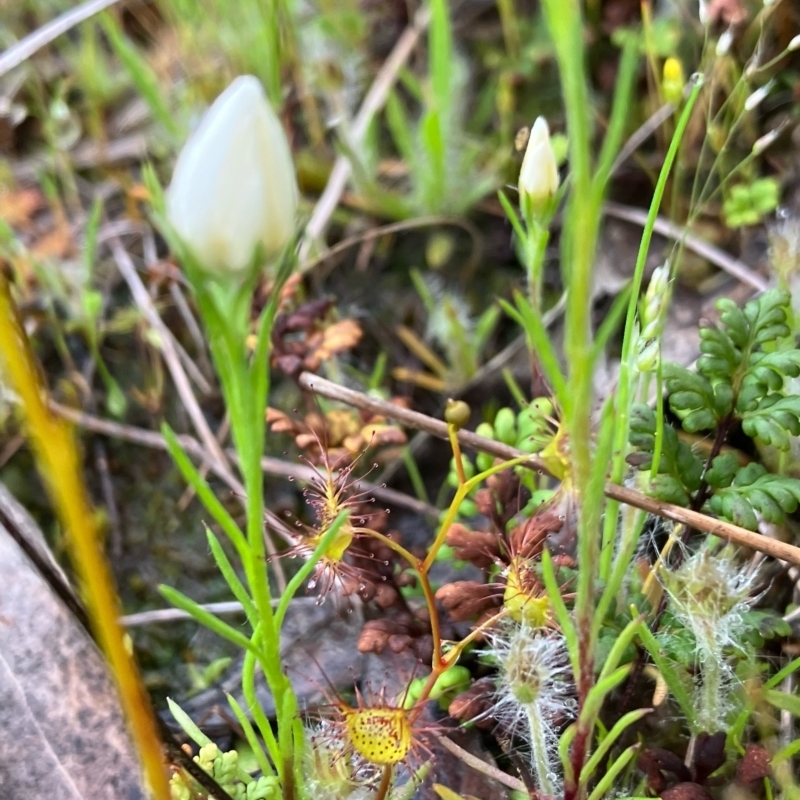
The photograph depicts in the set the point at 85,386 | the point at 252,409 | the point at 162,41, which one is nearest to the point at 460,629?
the point at 252,409

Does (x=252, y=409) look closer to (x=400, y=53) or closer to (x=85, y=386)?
(x=85, y=386)

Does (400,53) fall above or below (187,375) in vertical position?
above

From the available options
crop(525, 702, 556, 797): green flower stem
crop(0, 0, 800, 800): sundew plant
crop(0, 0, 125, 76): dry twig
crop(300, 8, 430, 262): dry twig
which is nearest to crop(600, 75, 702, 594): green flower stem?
crop(0, 0, 800, 800): sundew plant

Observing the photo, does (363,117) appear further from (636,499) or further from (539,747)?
(539,747)

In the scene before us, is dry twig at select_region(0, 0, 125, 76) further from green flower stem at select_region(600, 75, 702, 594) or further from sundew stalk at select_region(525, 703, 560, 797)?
sundew stalk at select_region(525, 703, 560, 797)

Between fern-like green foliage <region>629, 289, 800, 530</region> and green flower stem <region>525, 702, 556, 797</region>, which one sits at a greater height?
fern-like green foliage <region>629, 289, 800, 530</region>

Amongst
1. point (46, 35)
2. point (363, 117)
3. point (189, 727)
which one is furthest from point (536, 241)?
point (46, 35)

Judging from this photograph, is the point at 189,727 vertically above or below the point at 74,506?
below
